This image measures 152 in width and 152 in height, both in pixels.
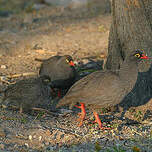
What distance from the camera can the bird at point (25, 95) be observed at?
7.48m

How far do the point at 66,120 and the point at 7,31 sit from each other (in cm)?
650

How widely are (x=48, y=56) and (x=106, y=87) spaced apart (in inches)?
169

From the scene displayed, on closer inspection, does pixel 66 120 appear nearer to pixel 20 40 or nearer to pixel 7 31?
pixel 20 40

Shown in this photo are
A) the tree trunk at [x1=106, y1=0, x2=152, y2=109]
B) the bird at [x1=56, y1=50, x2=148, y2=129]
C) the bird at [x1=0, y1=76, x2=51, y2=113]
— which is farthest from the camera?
the tree trunk at [x1=106, y1=0, x2=152, y2=109]

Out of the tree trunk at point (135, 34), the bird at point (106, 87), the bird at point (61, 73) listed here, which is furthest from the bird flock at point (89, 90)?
the tree trunk at point (135, 34)

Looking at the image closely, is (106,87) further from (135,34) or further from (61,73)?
(61,73)

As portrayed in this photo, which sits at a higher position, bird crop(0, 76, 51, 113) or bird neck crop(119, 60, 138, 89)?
bird neck crop(119, 60, 138, 89)

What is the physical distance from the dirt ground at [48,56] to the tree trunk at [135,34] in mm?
378

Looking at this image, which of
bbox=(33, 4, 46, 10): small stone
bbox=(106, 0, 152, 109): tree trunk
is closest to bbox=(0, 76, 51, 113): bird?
bbox=(106, 0, 152, 109): tree trunk

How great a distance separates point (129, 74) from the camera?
6.71 m

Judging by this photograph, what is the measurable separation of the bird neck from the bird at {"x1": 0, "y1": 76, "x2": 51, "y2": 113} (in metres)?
1.98

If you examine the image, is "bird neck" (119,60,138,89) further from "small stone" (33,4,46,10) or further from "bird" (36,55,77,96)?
"small stone" (33,4,46,10)

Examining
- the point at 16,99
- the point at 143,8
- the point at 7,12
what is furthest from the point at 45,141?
the point at 7,12

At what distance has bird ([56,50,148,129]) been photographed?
656cm
